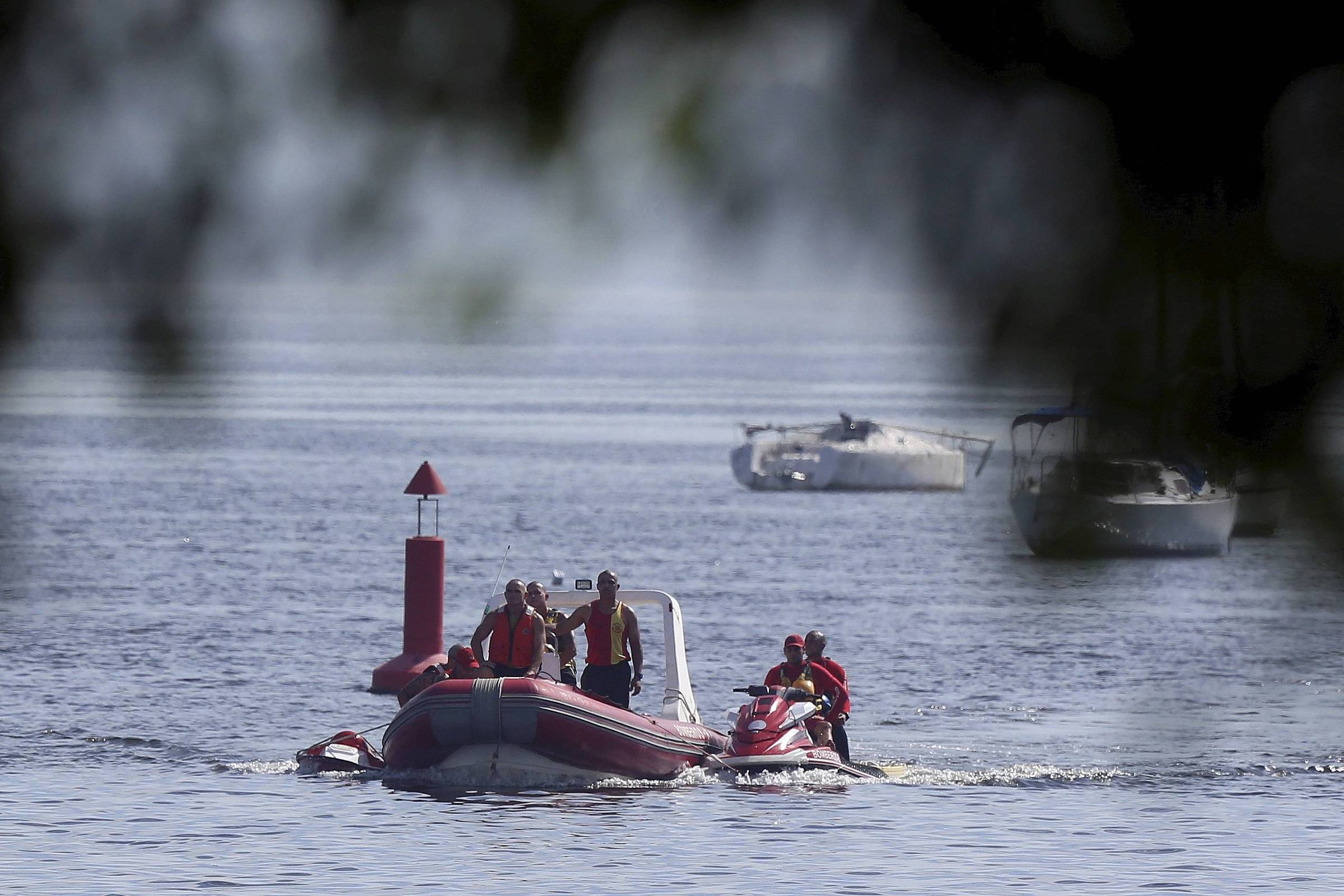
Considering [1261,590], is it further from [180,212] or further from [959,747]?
[959,747]

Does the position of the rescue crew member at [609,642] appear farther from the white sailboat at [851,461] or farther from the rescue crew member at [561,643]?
the white sailboat at [851,461]

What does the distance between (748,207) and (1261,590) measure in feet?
4.83

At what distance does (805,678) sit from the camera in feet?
74.1

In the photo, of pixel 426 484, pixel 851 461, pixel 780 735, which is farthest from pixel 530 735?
pixel 851 461

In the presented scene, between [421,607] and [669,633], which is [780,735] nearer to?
[669,633]

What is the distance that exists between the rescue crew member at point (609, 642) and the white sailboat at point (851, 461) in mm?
67619

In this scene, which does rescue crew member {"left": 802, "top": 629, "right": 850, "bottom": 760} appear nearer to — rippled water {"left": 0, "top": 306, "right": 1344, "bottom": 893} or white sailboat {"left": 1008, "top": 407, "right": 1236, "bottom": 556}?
rippled water {"left": 0, "top": 306, "right": 1344, "bottom": 893}

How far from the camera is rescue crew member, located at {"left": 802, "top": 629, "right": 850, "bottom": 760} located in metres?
21.8

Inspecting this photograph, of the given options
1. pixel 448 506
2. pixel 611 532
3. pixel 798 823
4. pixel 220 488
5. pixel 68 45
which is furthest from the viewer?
pixel 220 488

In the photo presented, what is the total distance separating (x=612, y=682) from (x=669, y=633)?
946 millimetres

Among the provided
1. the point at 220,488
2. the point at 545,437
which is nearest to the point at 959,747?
the point at 220,488

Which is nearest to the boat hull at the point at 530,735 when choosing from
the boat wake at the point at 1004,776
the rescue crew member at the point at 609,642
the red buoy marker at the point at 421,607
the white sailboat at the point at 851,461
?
the rescue crew member at the point at 609,642

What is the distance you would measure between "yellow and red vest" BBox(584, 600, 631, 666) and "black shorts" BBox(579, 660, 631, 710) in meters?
0.10

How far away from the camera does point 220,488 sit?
8519cm
